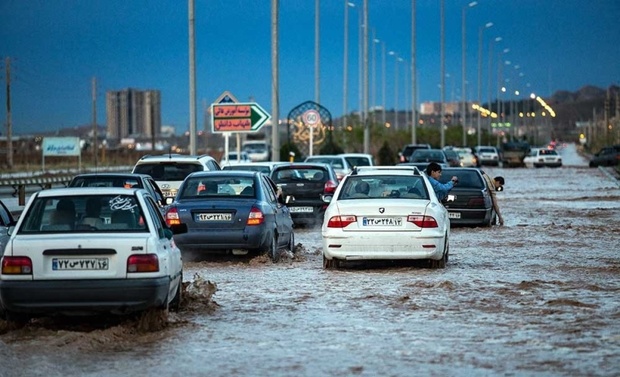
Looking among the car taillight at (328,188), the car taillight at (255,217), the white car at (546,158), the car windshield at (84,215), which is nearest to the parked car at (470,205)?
the car taillight at (328,188)

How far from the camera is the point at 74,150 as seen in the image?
88.5 meters

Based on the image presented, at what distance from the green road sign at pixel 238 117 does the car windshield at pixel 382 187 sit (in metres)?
20.5

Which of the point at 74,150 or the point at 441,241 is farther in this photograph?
the point at 74,150

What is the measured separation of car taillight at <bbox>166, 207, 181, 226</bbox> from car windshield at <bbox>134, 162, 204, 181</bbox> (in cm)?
670

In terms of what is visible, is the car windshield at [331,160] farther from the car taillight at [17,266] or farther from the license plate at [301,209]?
the car taillight at [17,266]

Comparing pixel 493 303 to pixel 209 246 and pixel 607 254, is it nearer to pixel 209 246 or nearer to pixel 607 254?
pixel 209 246

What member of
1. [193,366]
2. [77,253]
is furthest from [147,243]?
[193,366]

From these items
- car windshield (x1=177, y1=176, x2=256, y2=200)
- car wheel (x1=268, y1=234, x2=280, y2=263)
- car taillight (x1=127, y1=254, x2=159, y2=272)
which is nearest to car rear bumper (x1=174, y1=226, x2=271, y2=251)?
car wheel (x1=268, y1=234, x2=280, y2=263)

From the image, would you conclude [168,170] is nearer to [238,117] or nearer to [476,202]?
[476,202]

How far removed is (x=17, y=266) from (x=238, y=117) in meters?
28.3

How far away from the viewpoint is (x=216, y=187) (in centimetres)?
2027

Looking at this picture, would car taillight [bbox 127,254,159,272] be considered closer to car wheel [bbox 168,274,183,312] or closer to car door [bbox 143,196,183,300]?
car door [bbox 143,196,183,300]

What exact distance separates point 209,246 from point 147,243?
7250mm

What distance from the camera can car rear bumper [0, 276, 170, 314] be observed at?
11.5 meters
